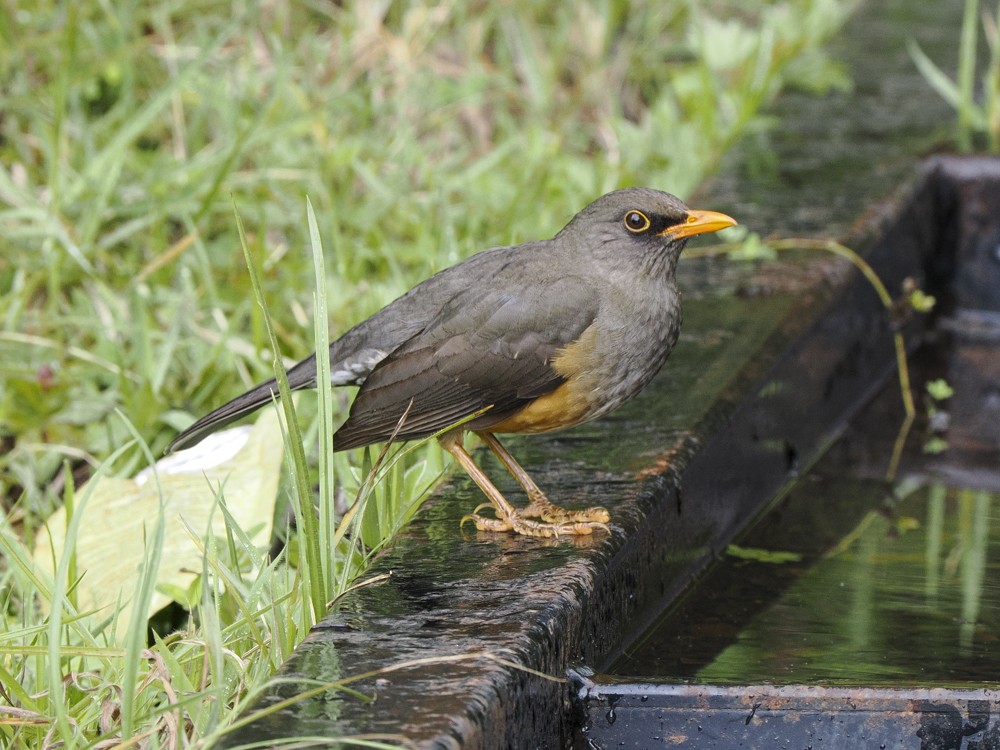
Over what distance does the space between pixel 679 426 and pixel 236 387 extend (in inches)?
58.6

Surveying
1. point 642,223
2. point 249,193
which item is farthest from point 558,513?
point 249,193

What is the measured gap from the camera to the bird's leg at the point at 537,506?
300cm

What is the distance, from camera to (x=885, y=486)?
4.12m

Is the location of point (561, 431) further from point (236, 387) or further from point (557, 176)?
point (557, 176)

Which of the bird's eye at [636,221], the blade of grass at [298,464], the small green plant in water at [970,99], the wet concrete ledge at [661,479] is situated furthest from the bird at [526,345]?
the small green plant in water at [970,99]

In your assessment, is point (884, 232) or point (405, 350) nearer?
point (405, 350)

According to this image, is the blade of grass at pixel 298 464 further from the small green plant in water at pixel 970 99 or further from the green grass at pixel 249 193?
the small green plant in water at pixel 970 99

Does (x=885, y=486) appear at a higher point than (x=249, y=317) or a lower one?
lower

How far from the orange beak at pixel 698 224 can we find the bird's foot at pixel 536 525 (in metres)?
0.70

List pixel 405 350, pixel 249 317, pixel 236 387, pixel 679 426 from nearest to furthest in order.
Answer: pixel 405 350, pixel 679 426, pixel 236 387, pixel 249 317

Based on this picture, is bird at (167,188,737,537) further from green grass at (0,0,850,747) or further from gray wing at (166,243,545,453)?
green grass at (0,0,850,747)

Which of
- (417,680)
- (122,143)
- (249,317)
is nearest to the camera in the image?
(417,680)

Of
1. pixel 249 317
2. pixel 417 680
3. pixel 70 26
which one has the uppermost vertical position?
pixel 70 26

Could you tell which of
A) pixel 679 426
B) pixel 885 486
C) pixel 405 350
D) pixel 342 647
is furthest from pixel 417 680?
pixel 885 486
